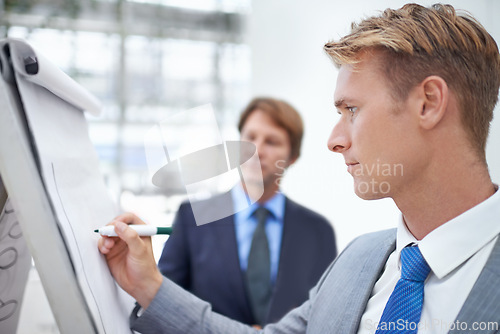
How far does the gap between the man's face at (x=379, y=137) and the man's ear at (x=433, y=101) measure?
2 cm

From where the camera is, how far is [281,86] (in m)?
2.83

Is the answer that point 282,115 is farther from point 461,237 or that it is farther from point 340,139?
point 461,237

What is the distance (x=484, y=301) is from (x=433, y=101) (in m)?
0.37

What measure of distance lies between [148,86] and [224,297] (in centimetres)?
211

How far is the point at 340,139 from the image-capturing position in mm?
904

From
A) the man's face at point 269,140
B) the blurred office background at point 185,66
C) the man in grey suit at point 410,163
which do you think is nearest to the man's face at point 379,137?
the man in grey suit at point 410,163

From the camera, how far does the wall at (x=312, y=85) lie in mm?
2271

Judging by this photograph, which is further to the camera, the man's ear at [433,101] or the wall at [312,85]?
the wall at [312,85]

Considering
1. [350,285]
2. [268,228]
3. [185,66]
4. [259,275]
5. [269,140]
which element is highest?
[185,66]

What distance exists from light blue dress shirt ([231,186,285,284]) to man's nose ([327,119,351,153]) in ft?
2.33

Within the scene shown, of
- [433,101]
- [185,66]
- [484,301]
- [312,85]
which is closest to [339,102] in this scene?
[433,101]

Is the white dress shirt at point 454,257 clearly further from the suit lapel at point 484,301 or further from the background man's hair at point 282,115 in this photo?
the background man's hair at point 282,115

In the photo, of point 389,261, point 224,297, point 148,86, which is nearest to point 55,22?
point 148,86

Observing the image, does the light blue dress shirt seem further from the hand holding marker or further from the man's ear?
the man's ear
